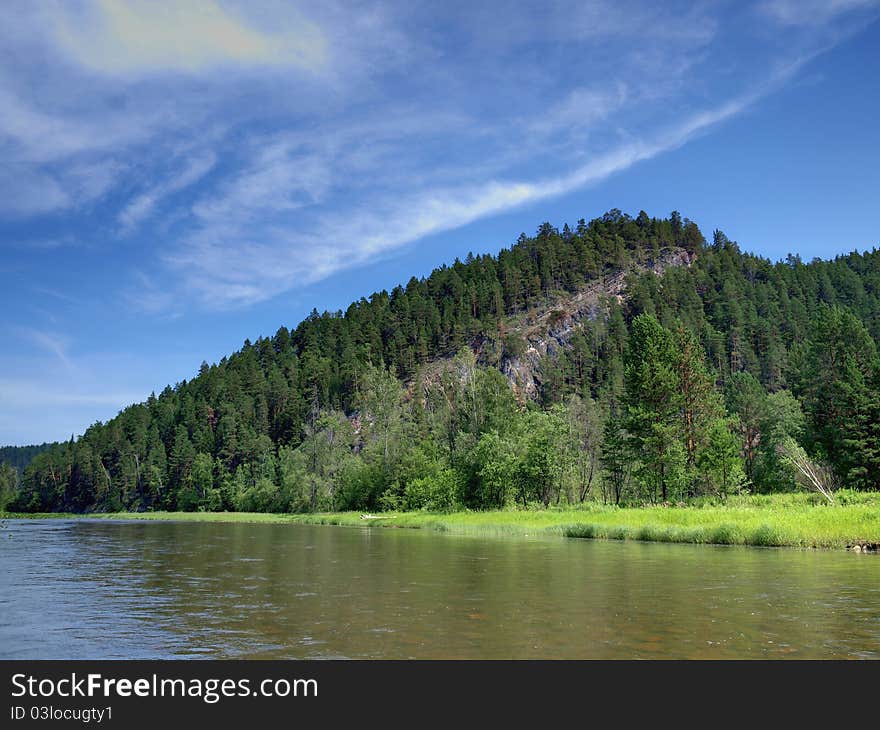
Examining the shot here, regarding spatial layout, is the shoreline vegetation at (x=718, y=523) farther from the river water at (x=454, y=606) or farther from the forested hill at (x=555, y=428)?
the forested hill at (x=555, y=428)

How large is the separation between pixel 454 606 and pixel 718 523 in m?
31.0

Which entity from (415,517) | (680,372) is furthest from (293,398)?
(680,372)

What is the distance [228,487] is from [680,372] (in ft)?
390

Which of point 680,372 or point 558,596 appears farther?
point 680,372

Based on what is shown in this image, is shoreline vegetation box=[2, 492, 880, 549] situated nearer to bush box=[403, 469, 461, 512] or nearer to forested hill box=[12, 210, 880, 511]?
bush box=[403, 469, 461, 512]

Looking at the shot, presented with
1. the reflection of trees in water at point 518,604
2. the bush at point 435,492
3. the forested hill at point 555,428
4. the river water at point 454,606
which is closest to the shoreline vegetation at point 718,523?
the river water at point 454,606

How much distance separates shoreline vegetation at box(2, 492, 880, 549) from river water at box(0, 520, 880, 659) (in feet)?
9.38

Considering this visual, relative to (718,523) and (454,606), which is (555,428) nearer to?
(718,523)

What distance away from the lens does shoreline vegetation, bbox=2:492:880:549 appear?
38750 mm

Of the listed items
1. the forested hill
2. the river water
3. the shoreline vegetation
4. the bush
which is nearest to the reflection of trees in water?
the river water

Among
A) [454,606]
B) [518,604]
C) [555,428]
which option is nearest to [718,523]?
[518,604]

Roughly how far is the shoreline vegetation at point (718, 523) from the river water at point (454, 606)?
9.38 ft
